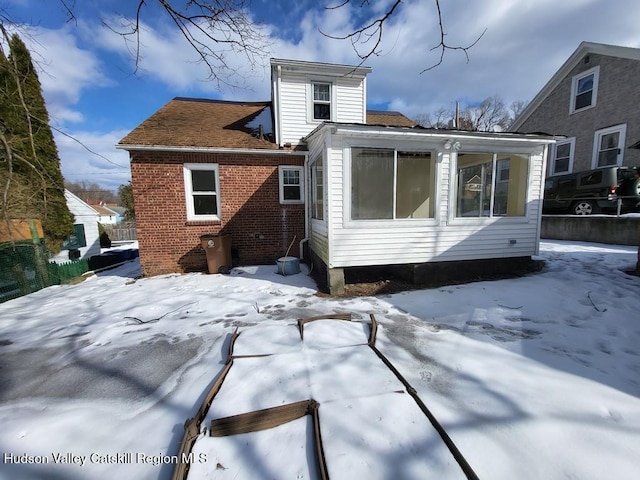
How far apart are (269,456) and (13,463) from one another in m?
1.82

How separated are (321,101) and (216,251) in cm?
562

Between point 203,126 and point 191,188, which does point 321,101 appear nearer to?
point 203,126

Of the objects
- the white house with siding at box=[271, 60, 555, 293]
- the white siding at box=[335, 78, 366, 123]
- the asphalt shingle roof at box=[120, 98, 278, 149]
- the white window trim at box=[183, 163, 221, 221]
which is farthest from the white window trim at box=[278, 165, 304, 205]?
the white siding at box=[335, 78, 366, 123]

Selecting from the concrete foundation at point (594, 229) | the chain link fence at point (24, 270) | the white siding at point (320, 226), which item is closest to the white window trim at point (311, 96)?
the white siding at point (320, 226)

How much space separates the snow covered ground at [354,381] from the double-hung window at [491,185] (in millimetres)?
2225

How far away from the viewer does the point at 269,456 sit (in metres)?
1.85

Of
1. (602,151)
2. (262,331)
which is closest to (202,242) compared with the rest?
(262,331)

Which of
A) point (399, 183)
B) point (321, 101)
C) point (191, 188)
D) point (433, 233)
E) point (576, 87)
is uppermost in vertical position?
point (576, 87)

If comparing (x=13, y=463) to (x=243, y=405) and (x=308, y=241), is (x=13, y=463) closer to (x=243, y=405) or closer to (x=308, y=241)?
(x=243, y=405)

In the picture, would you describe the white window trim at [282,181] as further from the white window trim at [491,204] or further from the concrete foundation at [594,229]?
the concrete foundation at [594,229]

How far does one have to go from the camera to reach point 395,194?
5566 millimetres

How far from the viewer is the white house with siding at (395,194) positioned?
17.3 ft

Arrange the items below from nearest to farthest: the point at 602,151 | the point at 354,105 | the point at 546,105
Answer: the point at 354,105
the point at 602,151
the point at 546,105

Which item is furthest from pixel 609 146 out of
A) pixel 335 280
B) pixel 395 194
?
pixel 335 280
